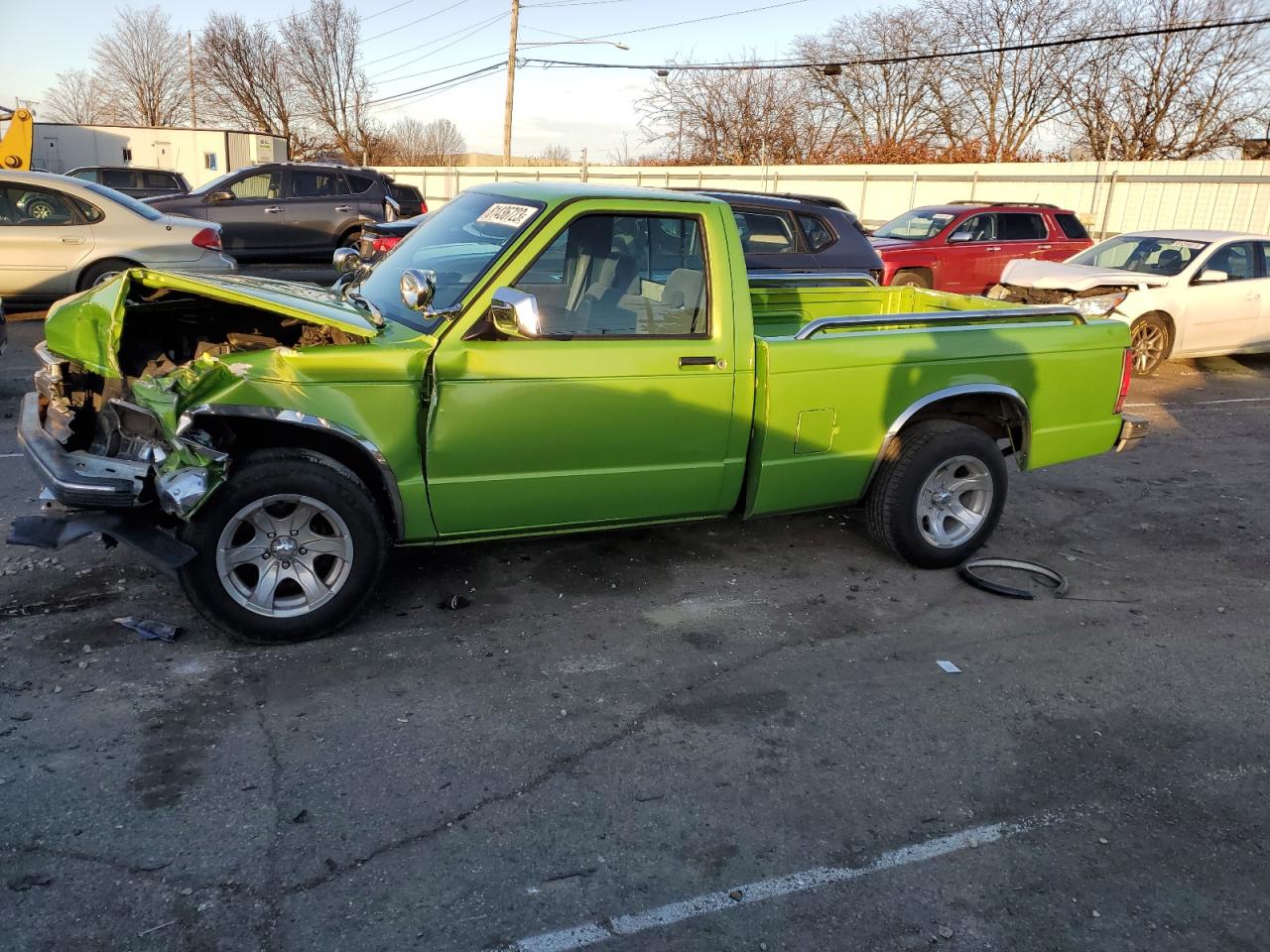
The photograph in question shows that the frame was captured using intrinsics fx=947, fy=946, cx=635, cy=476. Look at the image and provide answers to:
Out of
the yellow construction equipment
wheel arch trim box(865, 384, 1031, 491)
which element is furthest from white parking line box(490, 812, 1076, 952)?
the yellow construction equipment

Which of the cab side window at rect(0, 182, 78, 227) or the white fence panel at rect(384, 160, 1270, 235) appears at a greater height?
the white fence panel at rect(384, 160, 1270, 235)

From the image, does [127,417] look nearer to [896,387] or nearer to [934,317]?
[896,387]

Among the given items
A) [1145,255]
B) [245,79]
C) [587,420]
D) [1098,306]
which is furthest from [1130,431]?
[245,79]

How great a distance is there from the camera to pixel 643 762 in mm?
3443

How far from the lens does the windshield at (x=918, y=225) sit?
15.2 meters

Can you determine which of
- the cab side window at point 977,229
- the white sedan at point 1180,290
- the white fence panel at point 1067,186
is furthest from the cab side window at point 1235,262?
the white fence panel at point 1067,186

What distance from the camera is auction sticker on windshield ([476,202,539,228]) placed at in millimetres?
4367

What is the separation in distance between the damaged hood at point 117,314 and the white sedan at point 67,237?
718cm

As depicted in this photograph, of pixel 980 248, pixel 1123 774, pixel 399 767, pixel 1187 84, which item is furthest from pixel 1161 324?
pixel 1187 84

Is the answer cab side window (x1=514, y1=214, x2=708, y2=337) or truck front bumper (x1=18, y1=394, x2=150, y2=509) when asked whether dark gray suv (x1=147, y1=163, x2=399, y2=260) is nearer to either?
truck front bumper (x1=18, y1=394, x2=150, y2=509)

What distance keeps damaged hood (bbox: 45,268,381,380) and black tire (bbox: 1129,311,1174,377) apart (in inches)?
401

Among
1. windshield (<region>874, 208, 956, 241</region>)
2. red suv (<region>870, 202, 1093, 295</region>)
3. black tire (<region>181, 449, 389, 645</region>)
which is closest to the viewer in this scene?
black tire (<region>181, 449, 389, 645</region>)

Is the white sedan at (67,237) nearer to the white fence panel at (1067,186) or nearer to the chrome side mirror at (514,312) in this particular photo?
the chrome side mirror at (514,312)

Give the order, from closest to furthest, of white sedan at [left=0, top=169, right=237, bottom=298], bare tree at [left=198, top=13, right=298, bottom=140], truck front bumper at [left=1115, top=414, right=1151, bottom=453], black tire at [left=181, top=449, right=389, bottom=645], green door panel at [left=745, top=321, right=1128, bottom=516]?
black tire at [left=181, top=449, right=389, bottom=645], green door panel at [left=745, top=321, right=1128, bottom=516], truck front bumper at [left=1115, top=414, right=1151, bottom=453], white sedan at [left=0, top=169, right=237, bottom=298], bare tree at [left=198, top=13, right=298, bottom=140]
